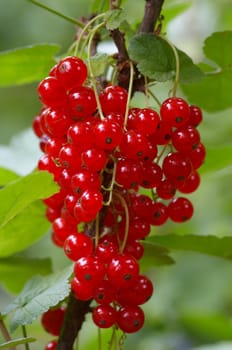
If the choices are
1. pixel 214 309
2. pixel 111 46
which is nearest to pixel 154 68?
pixel 111 46

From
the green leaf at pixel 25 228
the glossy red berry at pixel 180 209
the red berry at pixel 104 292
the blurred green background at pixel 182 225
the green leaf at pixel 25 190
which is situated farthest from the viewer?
the blurred green background at pixel 182 225

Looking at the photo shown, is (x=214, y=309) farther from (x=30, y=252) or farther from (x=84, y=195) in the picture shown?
(x=84, y=195)

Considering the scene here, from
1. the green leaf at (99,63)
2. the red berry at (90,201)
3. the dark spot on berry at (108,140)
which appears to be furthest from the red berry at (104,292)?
the green leaf at (99,63)

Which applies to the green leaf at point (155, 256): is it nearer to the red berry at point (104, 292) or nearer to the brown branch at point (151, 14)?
the red berry at point (104, 292)

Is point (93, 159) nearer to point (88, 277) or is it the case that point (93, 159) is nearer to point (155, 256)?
point (88, 277)

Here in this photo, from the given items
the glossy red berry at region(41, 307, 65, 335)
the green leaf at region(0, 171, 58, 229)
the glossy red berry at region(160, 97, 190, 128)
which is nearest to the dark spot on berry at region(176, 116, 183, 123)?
the glossy red berry at region(160, 97, 190, 128)

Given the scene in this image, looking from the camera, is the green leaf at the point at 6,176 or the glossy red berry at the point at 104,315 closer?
the glossy red berry at the point at 104,315
